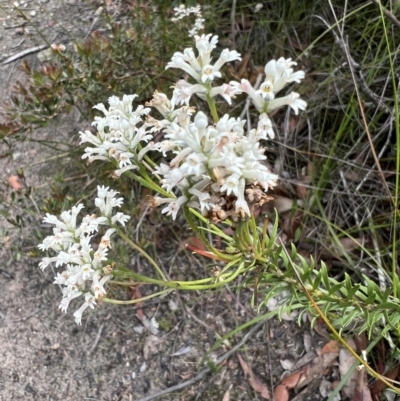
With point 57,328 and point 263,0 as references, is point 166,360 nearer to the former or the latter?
point 57,328

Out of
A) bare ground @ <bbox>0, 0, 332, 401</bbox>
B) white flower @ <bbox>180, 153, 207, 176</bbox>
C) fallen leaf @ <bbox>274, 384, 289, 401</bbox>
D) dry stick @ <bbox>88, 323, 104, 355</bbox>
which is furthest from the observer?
dry stick @ <bbox>88, 323, 104, 355</bbox>

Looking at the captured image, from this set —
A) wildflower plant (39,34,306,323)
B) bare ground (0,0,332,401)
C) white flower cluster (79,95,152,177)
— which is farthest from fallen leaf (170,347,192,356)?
white flower cluster (79,95,152,177)

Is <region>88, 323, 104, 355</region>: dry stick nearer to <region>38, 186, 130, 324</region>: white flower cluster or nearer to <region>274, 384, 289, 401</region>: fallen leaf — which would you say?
<region>274, 384, 289, 401</region>: fallen leaf

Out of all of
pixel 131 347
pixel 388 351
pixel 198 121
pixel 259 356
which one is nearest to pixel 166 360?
pixel 131 347

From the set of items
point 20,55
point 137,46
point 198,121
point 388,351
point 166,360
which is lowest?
point 166,360

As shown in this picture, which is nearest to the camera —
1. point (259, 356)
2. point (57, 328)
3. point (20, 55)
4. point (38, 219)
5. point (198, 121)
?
point (198, 121)

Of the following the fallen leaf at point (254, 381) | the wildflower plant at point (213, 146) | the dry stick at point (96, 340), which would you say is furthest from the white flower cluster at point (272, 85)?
the dry stick at point (96, 340)
